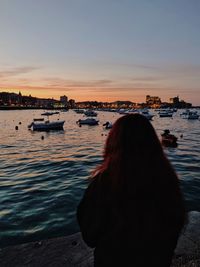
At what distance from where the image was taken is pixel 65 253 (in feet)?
22.1

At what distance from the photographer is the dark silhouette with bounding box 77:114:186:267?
2584mm

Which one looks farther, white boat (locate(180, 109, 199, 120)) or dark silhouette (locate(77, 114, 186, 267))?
white boat (locate(180, 109, 199, 120))

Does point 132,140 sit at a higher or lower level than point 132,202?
higher

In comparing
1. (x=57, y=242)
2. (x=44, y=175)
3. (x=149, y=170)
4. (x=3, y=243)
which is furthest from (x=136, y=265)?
(x=44, y=175)

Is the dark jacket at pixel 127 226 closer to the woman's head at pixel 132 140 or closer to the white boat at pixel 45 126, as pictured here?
the woman's head at pixel 132 140

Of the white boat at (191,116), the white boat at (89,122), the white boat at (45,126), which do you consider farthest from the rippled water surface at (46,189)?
the white boat at (191,116)

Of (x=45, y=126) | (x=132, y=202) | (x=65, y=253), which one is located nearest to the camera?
(x=132, y=202)

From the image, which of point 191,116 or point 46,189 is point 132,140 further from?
point 191,116

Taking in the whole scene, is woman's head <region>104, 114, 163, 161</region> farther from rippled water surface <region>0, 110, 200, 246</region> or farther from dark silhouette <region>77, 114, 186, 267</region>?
rippled water surface <region>0, 110, 200, 246</region>

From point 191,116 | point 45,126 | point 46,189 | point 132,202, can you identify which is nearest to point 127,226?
point 132,202

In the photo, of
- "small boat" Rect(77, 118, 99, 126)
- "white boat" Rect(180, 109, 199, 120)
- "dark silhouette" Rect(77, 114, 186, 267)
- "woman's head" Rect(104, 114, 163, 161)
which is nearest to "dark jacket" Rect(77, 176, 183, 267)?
"dark silhouette" Rect(77, 114, 186, 267)

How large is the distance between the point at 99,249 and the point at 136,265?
37cm

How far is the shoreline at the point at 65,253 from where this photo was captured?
624 centimetres

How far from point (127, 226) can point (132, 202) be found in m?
0.22
